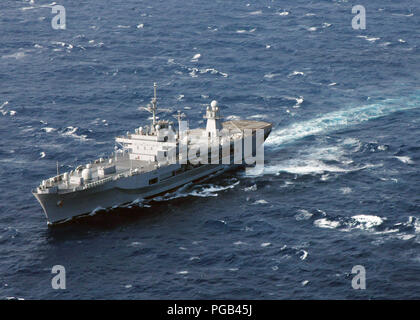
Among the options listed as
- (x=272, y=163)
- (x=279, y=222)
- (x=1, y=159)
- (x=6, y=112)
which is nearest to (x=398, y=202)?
(x=279, y=222)

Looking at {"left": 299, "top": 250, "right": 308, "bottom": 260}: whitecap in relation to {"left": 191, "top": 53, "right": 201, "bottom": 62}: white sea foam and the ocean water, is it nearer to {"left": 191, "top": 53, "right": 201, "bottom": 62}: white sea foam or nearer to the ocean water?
the ocean water

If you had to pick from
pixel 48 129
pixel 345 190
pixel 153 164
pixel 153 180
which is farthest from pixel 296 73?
pixel 153 180

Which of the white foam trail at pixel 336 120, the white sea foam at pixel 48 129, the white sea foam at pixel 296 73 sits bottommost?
the white foam trail at pixel 336 120

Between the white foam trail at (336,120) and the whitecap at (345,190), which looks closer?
the whitecap at (345,190)

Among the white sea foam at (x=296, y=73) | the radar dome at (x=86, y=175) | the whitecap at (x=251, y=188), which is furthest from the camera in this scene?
the white sea foam at (x=296, y=73)

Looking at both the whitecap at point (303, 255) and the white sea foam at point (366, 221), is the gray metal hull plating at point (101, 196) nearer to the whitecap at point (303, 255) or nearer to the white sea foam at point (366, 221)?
the white sea foam at point (366, 221)

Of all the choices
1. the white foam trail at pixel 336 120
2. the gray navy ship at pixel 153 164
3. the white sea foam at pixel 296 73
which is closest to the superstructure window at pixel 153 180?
the gray navy ship at pixel 153 164
